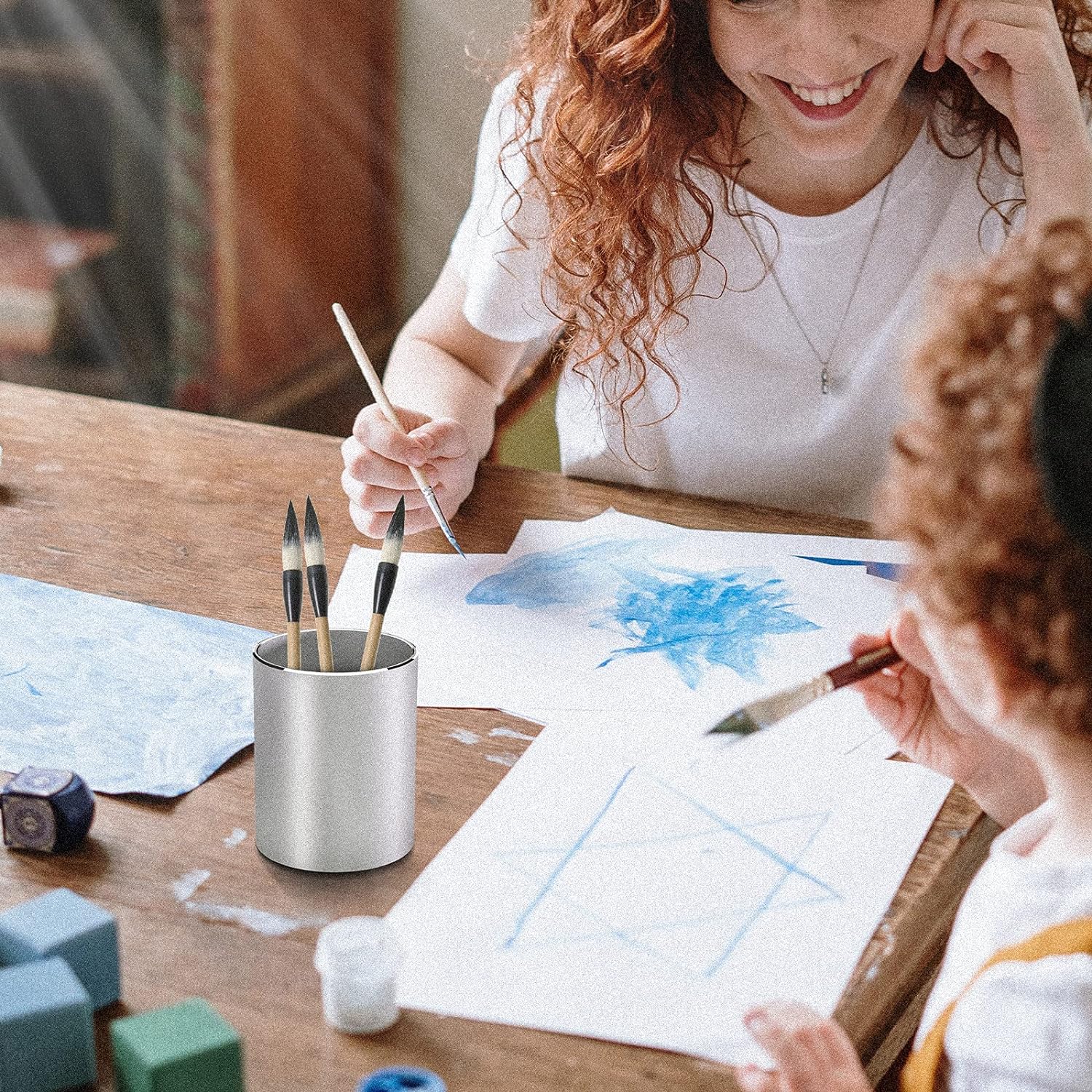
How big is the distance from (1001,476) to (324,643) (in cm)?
36

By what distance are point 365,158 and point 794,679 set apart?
2893 millimetres

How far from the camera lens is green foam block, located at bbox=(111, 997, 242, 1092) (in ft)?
1.88

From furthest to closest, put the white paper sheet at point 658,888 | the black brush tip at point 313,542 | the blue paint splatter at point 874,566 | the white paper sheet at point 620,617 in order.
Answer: the blue paint splatter at point 874,566
the white paper sheet at point 620,617
the black brush tip at point 313,542
the white paper sheet at point 658,888

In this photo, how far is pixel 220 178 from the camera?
10.3 ft

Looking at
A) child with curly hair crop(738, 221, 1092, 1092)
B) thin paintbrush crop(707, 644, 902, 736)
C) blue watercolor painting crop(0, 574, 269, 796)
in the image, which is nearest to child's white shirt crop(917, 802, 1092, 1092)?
child with curly hair crop(738, 221, 1092, 1092)

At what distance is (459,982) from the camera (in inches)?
26.9

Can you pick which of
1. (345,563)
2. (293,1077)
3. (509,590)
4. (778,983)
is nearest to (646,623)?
(509,590)

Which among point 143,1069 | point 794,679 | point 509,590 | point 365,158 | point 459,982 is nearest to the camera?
point 143,1069

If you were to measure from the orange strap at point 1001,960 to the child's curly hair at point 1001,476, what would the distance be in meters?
0.08

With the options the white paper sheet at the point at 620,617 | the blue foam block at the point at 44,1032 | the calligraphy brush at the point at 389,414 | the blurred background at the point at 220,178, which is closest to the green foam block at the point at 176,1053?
the blue foam block at the point at 44,1032

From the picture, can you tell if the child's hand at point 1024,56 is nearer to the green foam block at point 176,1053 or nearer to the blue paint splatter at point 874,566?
the blue paint splatter at point 874,566

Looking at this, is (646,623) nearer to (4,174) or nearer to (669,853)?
(669,853)

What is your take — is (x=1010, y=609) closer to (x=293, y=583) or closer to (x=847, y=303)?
(x=293, y=583)

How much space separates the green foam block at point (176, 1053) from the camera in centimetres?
57
